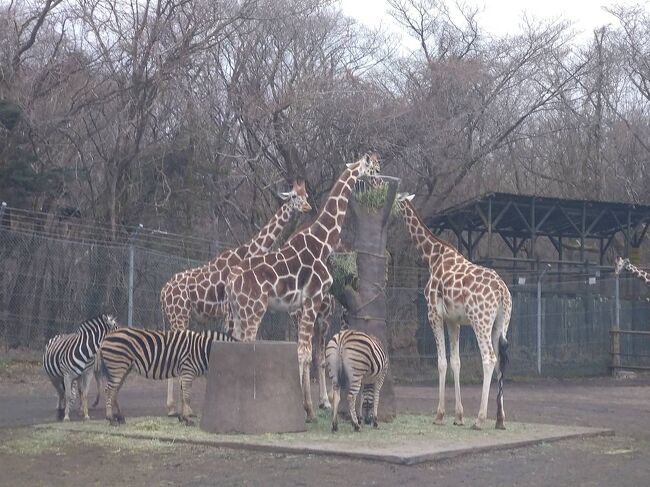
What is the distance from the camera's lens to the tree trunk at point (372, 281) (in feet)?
45.9

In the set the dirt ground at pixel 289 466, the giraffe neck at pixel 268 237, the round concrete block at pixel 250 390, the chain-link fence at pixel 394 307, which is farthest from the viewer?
the chain-link fence at pixel 394 307

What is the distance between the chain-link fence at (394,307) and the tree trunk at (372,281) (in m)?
6.87

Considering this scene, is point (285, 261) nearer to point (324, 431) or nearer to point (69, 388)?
point (324, 431)

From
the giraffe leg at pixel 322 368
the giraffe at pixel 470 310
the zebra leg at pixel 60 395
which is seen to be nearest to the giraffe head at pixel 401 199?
the giraffe at pixel 470 310

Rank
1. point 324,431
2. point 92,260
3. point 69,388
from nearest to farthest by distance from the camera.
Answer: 1. point 324,431
2. point 69,388
3. point 92,260

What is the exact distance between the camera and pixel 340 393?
13750 millimetres

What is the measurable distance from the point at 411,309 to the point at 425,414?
9356 mm

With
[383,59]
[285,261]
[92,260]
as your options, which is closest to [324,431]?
[285,261]

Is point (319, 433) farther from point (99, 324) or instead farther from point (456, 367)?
point (99, 324)

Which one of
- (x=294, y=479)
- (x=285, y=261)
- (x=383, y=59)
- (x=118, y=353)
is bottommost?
(x=294, y=479)

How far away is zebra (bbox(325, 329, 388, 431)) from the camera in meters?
12.5

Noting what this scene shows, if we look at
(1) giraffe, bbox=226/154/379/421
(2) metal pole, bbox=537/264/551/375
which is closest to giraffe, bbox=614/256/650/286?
(2) metal pole, bbox=537/264/551/375

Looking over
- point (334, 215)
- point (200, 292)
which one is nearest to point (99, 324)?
point (200, 292)

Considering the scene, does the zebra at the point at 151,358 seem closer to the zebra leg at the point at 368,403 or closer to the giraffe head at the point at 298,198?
the zebra leg at the point at 368,403
